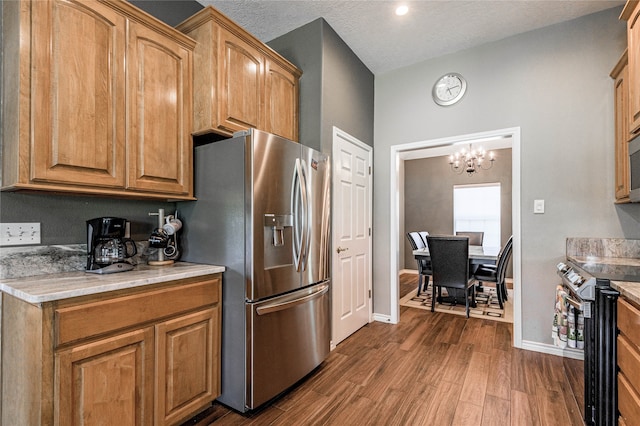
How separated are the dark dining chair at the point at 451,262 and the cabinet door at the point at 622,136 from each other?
1547mm

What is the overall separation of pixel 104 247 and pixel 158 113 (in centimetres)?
85

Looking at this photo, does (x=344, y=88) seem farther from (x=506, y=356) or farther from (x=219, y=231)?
(x=506, y=356)

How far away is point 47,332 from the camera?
1153mm

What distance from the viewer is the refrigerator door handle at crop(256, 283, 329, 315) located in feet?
5.92

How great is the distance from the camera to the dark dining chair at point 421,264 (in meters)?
4.40

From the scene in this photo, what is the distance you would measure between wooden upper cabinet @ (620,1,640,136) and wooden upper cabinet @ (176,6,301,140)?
2.38 metres

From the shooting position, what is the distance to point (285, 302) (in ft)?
6.39

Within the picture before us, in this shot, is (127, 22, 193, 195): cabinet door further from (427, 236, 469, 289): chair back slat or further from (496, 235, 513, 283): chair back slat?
(496, 235, 513, 283): chair back slat

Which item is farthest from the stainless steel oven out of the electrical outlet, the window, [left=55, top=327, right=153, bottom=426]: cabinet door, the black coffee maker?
the window

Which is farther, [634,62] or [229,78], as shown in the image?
[229,78]

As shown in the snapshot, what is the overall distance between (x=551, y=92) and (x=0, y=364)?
13.8 feet

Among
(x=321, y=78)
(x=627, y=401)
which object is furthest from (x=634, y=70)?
(x=321, y=78)

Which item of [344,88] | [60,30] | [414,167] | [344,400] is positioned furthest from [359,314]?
[414,167]

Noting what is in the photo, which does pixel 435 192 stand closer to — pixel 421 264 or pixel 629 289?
pixel 421 264
